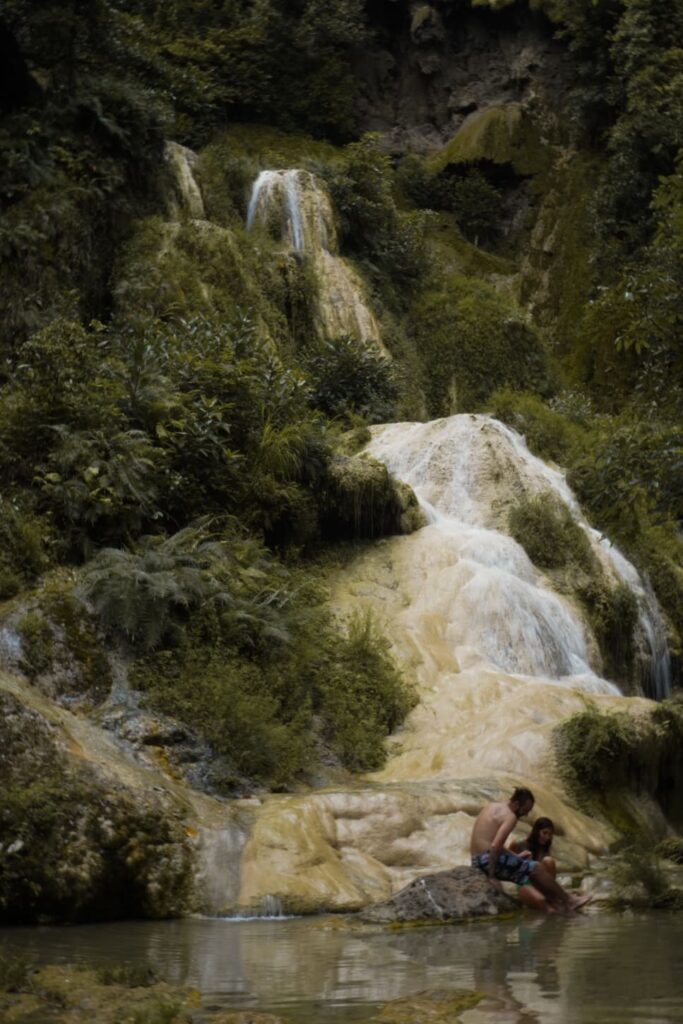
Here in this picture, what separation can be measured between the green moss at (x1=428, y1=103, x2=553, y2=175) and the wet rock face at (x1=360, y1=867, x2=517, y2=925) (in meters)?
29.0

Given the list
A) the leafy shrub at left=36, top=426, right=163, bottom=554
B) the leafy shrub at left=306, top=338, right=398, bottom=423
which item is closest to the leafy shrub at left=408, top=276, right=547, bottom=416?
the leafy shrub at left=306, top=338, right=398, bottom=423

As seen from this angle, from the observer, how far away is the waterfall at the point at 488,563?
48.6 feet

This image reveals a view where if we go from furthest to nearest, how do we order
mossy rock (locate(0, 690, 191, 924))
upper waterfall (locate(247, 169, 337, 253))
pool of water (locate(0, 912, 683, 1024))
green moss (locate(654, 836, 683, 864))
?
1. upper waterfall (locate(247, 169, 337, 253))
2. green moss (locate(654, 836, 683, 864))
3. mossy rock (locate(0, 690, 191, 924))
4. pool of water (locate(0, 912, 683, 1024))

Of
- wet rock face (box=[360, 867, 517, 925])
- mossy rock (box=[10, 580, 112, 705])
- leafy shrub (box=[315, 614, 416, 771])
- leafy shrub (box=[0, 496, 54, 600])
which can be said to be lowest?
leafy shrub (box=[315, 614, 416, 771])

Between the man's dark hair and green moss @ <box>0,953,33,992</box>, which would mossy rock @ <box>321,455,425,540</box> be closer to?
the man's dark hair

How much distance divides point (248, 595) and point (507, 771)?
10.8ft

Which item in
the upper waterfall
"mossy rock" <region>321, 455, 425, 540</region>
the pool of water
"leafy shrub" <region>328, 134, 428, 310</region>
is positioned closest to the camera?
the pool of water

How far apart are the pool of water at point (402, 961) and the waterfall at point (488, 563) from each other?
6339mm

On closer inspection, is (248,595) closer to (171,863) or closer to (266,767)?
(266,767)

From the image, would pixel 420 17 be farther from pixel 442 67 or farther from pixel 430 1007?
pixel 430 1007

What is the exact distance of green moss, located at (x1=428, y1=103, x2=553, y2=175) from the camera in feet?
115

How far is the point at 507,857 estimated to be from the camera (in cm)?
912

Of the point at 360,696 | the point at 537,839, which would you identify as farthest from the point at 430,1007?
the point at 360,696

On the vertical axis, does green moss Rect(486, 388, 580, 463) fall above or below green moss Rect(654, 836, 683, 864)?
above
